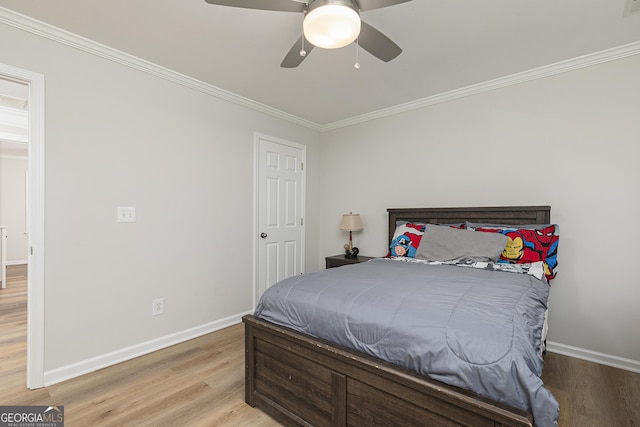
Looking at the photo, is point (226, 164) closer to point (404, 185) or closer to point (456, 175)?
point (404, 185)

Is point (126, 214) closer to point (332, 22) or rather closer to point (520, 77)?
point (332, 22)

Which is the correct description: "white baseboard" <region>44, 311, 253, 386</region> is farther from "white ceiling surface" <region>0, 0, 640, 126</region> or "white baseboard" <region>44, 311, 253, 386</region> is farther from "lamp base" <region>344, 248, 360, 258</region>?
"white ceiling surface" <region>0, 0, 640, 126</region>

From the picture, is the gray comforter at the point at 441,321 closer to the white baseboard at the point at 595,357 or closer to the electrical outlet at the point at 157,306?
the white baseboard at the point at 595,357

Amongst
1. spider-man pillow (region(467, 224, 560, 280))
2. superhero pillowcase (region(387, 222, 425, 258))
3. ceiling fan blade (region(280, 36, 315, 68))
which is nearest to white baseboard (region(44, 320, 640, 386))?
spider-man pillow (region(467, 224, 560, 280))

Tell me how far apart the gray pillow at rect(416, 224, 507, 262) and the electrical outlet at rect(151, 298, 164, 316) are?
240cm

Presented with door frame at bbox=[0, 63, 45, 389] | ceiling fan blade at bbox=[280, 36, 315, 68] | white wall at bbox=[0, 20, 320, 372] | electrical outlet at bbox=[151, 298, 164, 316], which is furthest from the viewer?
electrical outlet at bbox=[151, 298, 164, 316]

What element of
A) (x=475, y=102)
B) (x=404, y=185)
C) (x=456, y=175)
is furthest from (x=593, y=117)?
(x=404, y=185)

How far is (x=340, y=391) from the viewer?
1439 mm

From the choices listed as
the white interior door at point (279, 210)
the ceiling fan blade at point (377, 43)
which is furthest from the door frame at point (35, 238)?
the ceiling fan blade at point (377, 43)

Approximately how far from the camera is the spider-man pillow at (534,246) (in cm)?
246

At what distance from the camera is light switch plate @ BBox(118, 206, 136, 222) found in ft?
8.13

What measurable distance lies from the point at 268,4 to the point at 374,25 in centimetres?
88

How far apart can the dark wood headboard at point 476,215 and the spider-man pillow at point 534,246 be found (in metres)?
0.17

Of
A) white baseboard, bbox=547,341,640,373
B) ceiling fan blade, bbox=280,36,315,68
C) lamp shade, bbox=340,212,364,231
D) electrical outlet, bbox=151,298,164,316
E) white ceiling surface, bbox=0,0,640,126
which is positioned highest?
white ceiling surface, bbox=0,0,640,126
